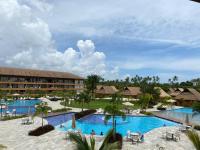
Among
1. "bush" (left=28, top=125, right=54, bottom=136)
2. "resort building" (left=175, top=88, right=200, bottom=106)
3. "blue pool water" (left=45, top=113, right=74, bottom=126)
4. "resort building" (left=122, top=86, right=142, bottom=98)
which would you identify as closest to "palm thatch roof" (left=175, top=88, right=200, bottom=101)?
"resort building" (left=175, top=88, right=200, bottom=106)

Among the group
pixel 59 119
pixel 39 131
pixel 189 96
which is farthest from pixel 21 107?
pixel 189 96

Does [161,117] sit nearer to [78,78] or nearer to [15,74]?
[15,74]

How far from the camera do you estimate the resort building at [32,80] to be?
72963 millimetres

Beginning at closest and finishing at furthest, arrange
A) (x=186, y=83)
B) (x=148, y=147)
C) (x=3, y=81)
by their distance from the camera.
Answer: (x=148, y=147) < (x=3, y=81) < (x=186, y=83)

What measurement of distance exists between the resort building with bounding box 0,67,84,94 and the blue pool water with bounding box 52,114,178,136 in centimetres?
4396

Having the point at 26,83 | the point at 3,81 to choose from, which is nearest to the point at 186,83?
the point at 26,83

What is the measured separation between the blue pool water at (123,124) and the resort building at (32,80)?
43963 millimetres

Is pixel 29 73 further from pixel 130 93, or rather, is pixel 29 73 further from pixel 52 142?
pixel 52 142

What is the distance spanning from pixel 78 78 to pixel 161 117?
199ft

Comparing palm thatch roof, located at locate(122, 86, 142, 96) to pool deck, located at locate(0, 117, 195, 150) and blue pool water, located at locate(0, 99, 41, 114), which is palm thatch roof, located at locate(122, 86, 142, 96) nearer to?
blue pool water, located at locate(0, 99, 41, 114)

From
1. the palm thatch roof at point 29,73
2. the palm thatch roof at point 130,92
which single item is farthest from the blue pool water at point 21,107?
the palm thatch roof at point 130,92

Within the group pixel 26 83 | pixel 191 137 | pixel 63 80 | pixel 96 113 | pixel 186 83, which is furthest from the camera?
pixel 186 83

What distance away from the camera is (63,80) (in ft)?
291

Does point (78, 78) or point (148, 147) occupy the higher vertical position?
A: point (78, 78)
